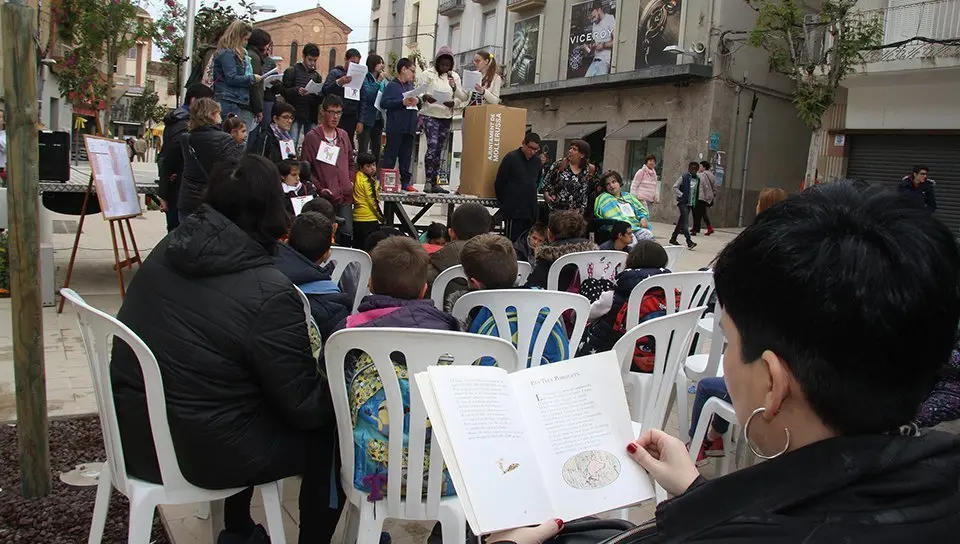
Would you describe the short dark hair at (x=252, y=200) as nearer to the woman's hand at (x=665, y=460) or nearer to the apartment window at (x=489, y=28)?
the woman's hand at (x=665, y=460)

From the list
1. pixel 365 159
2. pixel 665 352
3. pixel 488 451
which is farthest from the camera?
pixel 365 159

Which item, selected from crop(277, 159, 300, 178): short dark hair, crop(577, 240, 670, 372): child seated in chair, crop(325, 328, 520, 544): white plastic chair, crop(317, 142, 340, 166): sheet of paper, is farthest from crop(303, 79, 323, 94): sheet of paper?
crop(325, 328, 520, 544): white plastic chair

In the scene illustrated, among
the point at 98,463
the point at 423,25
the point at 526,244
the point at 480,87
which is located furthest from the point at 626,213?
the point at 423,25

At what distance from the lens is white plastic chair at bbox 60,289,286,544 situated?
2164 millimetres

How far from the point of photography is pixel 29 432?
3004mm

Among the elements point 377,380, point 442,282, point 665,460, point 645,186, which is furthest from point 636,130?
point 665,460

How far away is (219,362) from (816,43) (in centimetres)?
1886

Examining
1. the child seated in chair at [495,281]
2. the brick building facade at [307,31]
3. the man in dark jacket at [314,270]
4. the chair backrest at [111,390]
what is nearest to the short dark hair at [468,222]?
the man in dark jacket at [314,270]

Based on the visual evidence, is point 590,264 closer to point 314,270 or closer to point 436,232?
point 436,232

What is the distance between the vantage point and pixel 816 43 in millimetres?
18000

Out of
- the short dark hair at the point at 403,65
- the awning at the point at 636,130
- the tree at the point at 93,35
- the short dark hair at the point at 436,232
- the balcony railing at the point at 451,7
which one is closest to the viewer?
the short dark hair at the point at 436,232

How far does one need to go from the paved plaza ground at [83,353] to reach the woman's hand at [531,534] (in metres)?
1.76

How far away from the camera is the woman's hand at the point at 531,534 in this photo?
1378 millimetres

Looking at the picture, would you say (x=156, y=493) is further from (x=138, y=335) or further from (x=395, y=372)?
(x=395, y=372)
